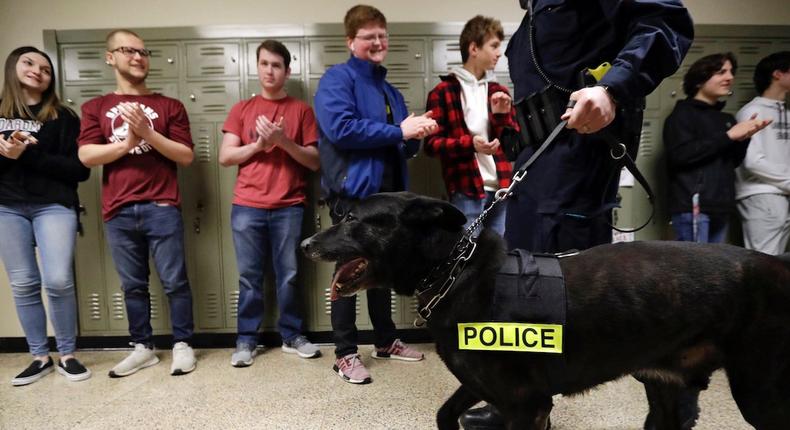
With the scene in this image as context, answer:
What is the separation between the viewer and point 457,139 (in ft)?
7.80

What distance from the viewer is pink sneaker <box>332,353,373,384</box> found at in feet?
7.13

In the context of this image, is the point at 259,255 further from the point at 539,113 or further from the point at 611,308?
the point at 611,308

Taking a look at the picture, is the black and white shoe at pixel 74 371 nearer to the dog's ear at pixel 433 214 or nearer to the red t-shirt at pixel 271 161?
the red t-shirt at pixel 271 161

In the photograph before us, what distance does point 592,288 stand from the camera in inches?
41.1

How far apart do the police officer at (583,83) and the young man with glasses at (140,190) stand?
1.96 metres

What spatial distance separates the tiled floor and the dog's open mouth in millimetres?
877

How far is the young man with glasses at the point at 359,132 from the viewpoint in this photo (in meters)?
2.04

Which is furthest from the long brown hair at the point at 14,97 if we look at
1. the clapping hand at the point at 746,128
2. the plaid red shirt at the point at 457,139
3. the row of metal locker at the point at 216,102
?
the clapping hand at the point at 746,128

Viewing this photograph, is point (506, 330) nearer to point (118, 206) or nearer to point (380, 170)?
point (380, 170)

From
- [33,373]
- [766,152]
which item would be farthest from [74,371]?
[766,152]

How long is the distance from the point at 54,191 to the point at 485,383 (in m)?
2.44

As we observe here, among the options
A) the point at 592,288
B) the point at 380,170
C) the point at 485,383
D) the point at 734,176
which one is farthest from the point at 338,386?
the point at 734,176

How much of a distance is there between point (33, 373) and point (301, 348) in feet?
4.52

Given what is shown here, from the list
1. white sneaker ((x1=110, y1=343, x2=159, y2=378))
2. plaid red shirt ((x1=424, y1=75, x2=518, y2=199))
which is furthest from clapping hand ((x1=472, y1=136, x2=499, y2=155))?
white sneaker ((x1=110, y1=343, x2=159, y2=378))
